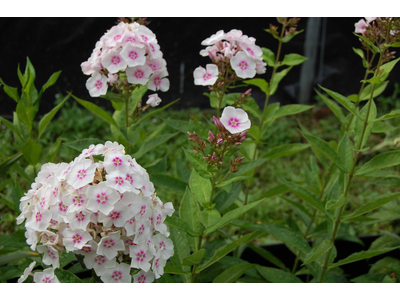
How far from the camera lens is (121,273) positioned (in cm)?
117

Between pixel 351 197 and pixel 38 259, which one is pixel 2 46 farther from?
pixel 351 197

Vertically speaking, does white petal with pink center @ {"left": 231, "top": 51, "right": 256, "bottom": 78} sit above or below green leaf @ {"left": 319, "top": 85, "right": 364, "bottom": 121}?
above

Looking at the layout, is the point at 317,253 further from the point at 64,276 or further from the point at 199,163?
the point at 64,276

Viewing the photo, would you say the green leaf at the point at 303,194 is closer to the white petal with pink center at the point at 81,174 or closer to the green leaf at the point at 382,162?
the green leaf at the point at 382,162

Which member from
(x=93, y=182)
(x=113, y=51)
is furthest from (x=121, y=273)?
(x=113, y=51)

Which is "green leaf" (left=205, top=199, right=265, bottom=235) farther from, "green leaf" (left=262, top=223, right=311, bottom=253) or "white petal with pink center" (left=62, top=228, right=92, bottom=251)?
"white petal with pink center" (left=62, top=228, right=92, bottom=251)

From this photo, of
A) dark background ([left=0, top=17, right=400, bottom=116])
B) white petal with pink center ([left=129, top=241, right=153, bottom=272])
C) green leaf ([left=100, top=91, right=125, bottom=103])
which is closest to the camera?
white petal with pink center ([left=129, top=241, right=153, bottom=272])

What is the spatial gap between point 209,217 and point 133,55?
2.27 ft

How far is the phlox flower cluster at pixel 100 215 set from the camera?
3.47 ft

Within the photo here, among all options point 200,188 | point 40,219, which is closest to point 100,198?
point 40,219

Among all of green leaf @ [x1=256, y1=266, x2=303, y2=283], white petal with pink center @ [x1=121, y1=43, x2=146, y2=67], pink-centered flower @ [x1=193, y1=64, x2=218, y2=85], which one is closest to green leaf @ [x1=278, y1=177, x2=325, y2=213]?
green leaf @ [x1=256, y1=266, x2=303, y2=283]

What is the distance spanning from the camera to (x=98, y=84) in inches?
64.9

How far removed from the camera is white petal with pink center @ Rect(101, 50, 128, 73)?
5.10 ft

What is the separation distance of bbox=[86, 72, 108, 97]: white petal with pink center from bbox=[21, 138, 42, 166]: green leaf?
355 mm
